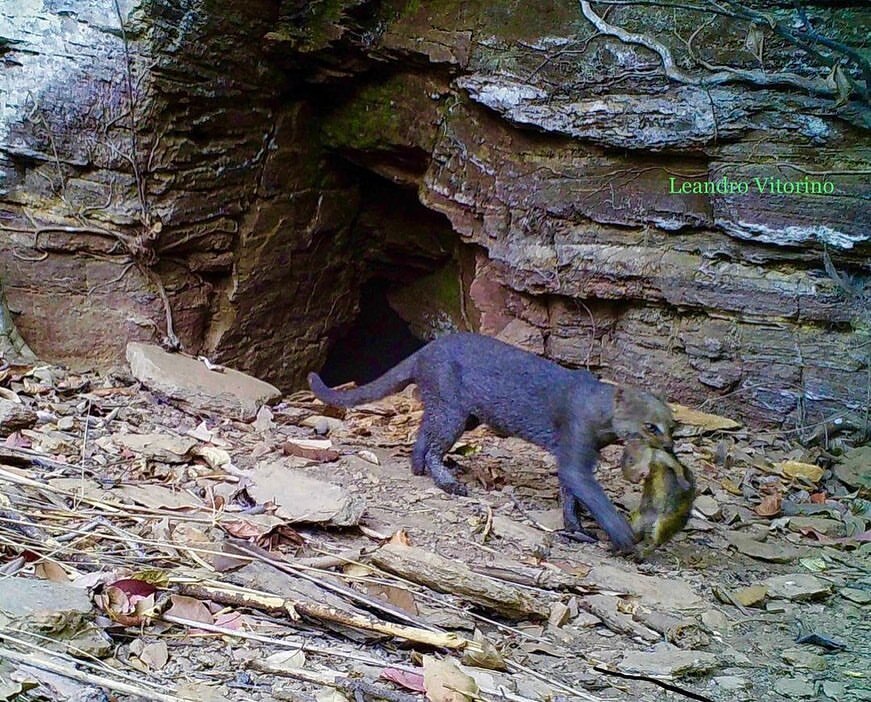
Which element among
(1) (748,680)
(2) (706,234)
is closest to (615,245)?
(2) (706,234)

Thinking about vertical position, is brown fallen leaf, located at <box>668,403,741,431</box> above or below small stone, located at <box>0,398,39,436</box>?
above

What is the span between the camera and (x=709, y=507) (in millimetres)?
5551

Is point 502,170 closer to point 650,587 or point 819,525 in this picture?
point 819,525

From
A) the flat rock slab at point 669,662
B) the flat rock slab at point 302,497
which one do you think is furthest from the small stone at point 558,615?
the flat rock slab at point 302,497

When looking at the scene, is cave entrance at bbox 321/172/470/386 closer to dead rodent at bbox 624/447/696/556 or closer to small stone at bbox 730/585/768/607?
dead rodent at bbox 624/447/696/556

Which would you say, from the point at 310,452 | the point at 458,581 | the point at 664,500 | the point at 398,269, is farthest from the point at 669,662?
the point at 398,269

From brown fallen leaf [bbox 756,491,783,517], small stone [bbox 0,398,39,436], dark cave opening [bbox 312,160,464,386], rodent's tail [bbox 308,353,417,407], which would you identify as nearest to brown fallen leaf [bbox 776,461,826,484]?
brown fallen leaf [bbox 756,491,783,517]

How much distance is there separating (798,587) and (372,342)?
7.14 m

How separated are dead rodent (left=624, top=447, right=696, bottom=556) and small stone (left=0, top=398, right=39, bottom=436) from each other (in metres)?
3.46

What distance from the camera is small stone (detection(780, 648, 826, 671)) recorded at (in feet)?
11.6

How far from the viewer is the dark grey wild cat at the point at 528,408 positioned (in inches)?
195

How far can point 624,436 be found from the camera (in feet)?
16.5

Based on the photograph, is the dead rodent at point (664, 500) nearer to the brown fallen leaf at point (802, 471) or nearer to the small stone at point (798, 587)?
the small stone at point (798, 587)

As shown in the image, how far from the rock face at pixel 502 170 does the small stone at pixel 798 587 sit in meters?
2.38
